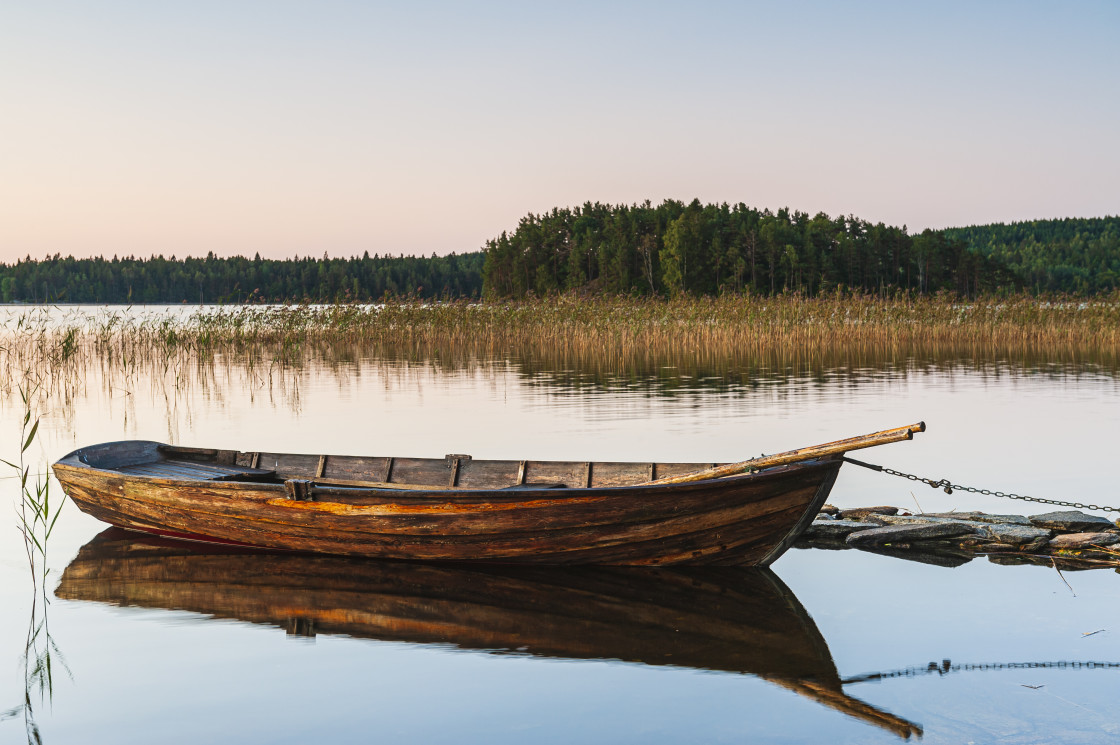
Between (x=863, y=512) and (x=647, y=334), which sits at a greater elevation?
(x=647, y=334)

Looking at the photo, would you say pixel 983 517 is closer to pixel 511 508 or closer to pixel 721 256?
pixel 511 508

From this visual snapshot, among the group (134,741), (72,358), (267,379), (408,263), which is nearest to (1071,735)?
(134,741)

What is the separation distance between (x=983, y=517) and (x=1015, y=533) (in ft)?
2.17

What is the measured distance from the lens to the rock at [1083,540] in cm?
704

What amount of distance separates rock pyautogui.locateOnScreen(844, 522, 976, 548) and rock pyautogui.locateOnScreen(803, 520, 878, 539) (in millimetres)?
169

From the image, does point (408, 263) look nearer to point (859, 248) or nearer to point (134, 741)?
point (859, 248)

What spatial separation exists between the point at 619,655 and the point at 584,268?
259ft

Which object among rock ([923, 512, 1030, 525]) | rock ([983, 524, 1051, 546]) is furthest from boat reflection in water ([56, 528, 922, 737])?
rock ([923, 512, 1030, 525])

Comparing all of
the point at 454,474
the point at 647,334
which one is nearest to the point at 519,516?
the point at 454,474

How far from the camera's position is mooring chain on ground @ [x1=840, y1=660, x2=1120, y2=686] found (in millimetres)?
4855

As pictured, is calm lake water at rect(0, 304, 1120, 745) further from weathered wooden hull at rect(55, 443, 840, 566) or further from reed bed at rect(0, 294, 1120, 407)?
reed bed at rect(0, 294, 1120, 407)

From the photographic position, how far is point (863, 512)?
838cm

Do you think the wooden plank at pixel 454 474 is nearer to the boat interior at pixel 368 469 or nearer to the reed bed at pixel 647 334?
the boat interior at pixel 368 469

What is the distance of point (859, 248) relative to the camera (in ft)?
255
